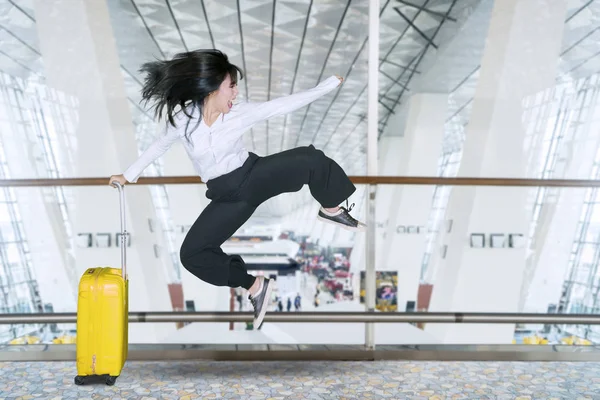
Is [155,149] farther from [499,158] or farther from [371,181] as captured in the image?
[499,158]

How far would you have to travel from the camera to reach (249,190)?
1.61m

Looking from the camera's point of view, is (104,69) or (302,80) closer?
(302,80)

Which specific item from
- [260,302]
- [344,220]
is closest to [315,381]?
[260,302]

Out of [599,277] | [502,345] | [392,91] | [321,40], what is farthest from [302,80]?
[599,277]

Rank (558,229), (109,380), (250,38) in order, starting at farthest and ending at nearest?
(558,229) → (250,38) → (109,380)

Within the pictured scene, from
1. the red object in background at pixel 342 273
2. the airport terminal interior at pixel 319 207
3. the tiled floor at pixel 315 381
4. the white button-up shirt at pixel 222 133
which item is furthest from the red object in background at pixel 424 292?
the white button-up shirt at pixel 222 133

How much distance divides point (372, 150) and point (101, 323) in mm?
1346

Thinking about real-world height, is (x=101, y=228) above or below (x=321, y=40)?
below

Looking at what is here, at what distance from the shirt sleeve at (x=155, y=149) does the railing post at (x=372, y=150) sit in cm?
97

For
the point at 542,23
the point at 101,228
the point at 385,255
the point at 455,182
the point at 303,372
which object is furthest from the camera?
the point at 385,255

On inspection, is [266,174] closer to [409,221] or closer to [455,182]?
[455,182]

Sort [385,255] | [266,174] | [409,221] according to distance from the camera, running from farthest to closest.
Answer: [385,255]
[409,221]
[266,174]

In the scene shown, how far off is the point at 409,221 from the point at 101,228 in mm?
4824

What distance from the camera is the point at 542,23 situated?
6.42 metres
